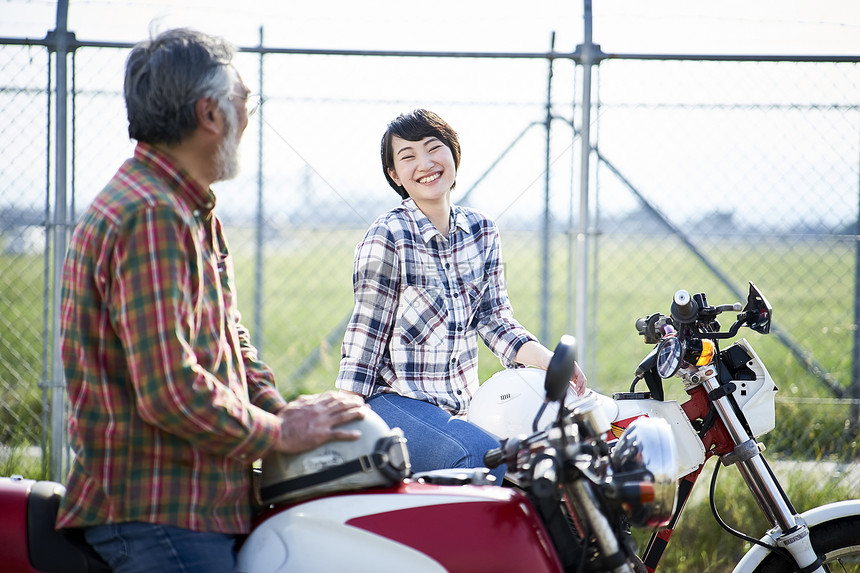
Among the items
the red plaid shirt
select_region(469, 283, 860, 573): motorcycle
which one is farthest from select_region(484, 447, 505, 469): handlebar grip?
select_region(469, 283, 860, 573): motorcycle

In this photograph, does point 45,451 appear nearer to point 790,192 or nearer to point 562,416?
point 562,416

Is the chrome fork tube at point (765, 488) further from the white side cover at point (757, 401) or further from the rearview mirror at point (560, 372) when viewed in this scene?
the rearview mirror at point (560, 372)

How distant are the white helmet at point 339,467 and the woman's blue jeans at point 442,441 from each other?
0.61 metres

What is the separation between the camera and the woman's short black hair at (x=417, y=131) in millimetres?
2896

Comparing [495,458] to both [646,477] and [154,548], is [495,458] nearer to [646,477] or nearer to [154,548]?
[646,477]

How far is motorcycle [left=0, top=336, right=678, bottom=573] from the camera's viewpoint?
1.66 meters

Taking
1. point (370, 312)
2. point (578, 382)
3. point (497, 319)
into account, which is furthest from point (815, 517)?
point (370, 312)

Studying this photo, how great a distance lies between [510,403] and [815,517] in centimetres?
106

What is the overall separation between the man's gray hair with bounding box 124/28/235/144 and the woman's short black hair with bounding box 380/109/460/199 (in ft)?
3.97

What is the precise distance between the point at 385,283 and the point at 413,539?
1178 millimetres

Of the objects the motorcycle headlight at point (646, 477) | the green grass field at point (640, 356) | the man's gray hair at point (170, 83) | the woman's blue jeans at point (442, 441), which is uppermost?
the man's gray hair at point (170, 83)

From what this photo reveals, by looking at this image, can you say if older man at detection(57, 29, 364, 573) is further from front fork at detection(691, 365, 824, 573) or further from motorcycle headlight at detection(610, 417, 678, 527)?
front fork at detection(691, 365, 824, 573)

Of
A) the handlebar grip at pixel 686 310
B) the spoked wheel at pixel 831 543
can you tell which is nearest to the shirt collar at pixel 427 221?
the handlebar grip at pixel 686 310

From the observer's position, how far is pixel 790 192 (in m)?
5.01
